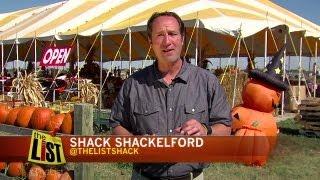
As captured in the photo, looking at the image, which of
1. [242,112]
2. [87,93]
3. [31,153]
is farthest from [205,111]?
[87,93]

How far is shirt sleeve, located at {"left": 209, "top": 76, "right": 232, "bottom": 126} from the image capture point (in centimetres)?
278

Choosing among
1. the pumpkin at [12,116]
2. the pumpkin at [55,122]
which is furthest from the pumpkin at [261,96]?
the pumpkin at [12,116]

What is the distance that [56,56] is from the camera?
37.9ft

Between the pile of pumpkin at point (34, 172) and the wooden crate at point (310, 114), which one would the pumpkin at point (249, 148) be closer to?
the pile of pumpkin at point (34, 172)

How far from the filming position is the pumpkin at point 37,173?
5.45 m

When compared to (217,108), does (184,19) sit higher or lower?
higher

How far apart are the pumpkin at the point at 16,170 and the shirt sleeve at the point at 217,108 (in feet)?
11.3

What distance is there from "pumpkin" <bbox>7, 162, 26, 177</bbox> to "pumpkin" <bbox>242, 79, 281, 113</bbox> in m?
3.49

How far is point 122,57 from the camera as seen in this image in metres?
30.8

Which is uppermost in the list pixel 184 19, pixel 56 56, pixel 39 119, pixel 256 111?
pixel 184 19

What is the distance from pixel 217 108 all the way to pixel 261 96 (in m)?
4.72

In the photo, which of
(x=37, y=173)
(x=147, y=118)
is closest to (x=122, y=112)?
(x=147, y=118)

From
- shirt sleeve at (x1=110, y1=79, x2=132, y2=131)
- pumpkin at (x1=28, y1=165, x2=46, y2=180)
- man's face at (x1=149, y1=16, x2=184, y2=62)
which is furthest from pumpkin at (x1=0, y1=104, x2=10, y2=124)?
man's face at (x1=149, y1=16, x2=184, y2=62)

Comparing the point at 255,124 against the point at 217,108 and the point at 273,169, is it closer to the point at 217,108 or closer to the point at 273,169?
the point at 273,169
